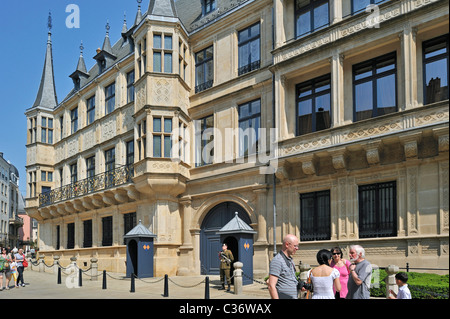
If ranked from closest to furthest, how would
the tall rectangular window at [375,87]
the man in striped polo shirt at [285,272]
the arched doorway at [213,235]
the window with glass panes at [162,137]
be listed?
the man in striped polo shirt at [285,272] → the tall rectangular window at [375,87] → the arched doorway at [213,235] → the window with glass panes at [162,137]

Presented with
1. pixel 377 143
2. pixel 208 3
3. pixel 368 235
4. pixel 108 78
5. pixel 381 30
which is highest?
pixel 208 3

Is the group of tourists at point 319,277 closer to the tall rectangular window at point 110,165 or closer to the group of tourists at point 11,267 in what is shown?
the group of tourists at point 11,267

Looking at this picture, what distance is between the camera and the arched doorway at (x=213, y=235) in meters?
20.3

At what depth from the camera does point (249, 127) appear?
19812 mm

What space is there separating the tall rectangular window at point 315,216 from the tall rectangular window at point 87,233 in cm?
1610

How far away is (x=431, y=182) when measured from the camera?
1362 cm

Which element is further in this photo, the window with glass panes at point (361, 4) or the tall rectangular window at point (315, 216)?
the tall rectangular window at point (315, 216)

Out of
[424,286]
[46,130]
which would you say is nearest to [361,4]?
[424,286]

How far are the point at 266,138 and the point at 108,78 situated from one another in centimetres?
1345

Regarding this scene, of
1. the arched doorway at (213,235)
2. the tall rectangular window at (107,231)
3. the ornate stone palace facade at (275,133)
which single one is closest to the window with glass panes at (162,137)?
the ornate stone palace facade at (275,133)

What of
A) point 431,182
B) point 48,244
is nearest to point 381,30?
point 431,182

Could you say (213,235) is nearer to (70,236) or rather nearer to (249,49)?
(249,49)

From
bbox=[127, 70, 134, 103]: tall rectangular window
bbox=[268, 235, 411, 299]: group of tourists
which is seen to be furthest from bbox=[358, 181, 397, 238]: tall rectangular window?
bbox=[127, 70, 134, 103]: tall rectangular window
